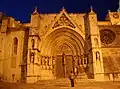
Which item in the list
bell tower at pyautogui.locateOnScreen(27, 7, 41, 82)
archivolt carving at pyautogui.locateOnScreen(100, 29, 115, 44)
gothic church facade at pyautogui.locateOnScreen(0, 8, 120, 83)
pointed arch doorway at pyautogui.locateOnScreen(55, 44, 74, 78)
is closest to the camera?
bell tower at pyautogui.locateOnScreen(27, 7, 41, 82)

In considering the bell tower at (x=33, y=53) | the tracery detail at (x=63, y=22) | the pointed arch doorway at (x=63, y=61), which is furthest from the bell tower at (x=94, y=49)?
the bell tower at (x=33, y=53)

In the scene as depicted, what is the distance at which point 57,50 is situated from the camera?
72.7 feet

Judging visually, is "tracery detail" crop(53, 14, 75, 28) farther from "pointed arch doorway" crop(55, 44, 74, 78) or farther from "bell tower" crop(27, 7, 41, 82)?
"pointed arch doorway" crop(55, 44, 74, 78)

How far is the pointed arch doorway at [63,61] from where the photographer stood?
21344 millimetres

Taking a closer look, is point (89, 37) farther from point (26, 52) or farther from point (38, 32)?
point (26, 52)

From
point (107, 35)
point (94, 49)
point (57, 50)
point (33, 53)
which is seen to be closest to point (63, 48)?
point (57, 50)

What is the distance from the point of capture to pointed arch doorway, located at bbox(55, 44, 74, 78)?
21.3 m

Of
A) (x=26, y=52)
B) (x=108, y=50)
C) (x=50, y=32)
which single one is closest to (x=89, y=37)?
(x=108, y=50)

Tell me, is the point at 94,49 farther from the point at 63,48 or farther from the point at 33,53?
the point at 33,53

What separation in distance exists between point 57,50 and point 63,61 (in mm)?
1439

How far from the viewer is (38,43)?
21.2m

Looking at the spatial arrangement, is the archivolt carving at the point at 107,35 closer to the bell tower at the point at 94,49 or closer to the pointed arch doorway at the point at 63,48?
the bell tower at the point at 94,49

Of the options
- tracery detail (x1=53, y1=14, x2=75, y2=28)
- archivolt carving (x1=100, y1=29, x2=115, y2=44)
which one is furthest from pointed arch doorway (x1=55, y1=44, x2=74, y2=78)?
archivolt carving (x1=100, y1=29, x2=115, y2=44)

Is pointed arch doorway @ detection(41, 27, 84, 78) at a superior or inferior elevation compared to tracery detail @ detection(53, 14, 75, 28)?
inferior
